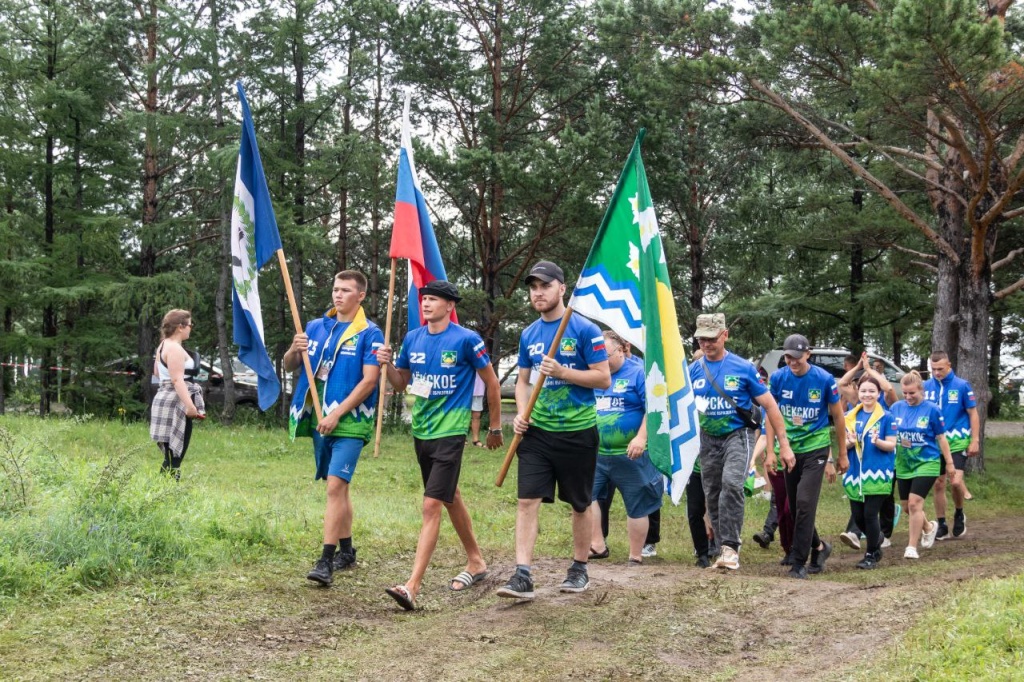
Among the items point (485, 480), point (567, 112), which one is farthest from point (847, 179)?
point (485, 480)

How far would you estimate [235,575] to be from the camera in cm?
664

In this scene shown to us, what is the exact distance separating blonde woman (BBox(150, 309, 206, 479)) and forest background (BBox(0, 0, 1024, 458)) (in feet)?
35.8

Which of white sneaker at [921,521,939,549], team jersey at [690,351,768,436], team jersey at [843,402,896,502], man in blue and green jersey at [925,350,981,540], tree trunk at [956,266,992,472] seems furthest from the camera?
tree trunk at [956,266,992,472]

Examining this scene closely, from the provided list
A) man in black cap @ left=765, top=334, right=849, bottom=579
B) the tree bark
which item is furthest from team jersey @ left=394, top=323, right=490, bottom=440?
the tree bark

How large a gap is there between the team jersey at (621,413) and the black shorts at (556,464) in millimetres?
1939

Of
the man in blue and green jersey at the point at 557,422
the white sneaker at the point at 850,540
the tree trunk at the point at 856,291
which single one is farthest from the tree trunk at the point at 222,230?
the man in blue and green jersey at the point at 557,422

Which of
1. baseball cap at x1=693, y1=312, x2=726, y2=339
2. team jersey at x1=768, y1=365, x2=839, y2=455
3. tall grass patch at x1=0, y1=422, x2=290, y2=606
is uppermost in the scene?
baseball cap at x1=693, y1=312, x2=726, y2=339

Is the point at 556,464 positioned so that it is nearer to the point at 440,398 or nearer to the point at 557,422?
the point at 557,422

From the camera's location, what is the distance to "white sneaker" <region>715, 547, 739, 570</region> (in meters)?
7.86

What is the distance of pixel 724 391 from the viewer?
7883mm

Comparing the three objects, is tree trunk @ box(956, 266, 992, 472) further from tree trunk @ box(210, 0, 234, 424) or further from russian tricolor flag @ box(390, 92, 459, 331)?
tree trunk @ box(210, 0, 234, 424)

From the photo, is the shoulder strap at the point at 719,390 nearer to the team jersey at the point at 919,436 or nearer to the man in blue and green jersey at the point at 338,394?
the team jersey at the point at 919,436

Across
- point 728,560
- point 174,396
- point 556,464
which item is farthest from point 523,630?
point 174,396

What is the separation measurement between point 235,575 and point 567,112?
1841cm
